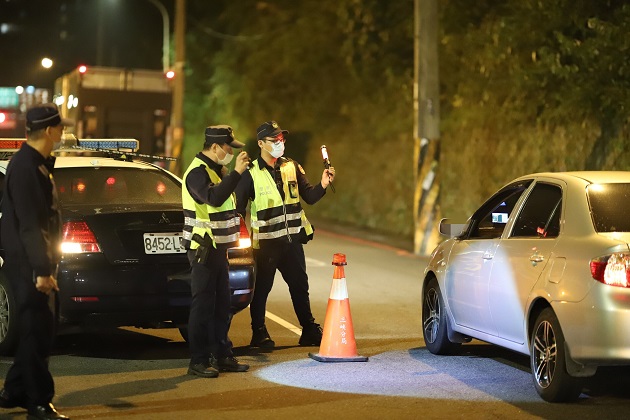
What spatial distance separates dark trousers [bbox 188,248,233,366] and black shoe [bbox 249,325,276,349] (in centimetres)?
131

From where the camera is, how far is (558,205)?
8.80 meters

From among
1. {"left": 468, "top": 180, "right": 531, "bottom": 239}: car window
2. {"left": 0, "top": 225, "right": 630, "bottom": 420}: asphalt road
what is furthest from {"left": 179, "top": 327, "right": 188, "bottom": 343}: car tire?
{"left": 468, "top": 180, "right": 531, "bottom": 239}: car window

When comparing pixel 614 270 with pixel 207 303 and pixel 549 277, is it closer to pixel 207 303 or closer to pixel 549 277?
pixel 549 277

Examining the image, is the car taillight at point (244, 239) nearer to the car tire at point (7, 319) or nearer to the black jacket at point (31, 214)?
the car tire at point (7, 319)

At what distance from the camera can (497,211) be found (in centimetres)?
1021

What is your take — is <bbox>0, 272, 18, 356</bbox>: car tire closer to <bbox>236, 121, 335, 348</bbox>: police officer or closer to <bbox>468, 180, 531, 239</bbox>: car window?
<bbox>236, 121, 335, 348</bbox>: police officer

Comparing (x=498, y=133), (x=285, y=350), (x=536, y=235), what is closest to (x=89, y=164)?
(x=285, y=350)

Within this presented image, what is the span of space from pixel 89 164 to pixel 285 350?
224 centimetres

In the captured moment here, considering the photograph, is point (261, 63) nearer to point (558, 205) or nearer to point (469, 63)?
point (469, 63)

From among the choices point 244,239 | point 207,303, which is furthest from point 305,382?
point 244,239

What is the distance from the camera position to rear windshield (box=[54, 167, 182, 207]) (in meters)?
10.6

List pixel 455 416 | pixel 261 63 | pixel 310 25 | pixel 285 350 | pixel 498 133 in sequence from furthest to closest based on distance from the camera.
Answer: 1. pixel 261 63
2. pixel 310 25
3. pixel 498 133
4. pixel 285 350
5. pixel 455 416

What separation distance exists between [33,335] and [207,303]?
6.31 ft

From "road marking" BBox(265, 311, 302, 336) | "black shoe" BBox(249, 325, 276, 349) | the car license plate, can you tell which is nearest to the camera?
the car license plate
